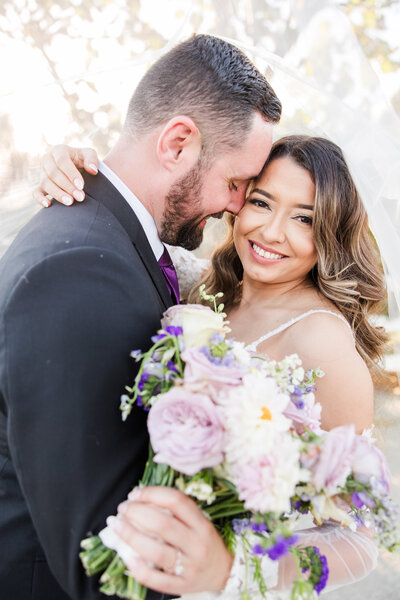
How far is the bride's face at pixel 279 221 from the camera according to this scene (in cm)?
271

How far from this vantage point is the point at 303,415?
153 centimetres

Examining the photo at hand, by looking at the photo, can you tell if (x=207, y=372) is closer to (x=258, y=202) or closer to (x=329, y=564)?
(x=329, y=564)

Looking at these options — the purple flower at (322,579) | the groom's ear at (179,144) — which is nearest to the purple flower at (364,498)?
the purple flower at (322,579)

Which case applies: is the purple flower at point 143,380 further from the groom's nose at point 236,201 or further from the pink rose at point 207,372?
the groom's nose at point 236,201

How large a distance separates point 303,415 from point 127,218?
952 mm

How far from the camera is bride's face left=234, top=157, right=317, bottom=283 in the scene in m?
2.71

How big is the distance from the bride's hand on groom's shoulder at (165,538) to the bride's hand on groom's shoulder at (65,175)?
1.10 m

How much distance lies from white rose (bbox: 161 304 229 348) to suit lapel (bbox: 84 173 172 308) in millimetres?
432

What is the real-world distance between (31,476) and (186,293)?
7.15 ft

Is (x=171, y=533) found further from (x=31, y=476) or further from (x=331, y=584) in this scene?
(x=331, y=584)

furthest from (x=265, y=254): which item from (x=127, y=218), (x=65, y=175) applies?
(x=65, y=175)

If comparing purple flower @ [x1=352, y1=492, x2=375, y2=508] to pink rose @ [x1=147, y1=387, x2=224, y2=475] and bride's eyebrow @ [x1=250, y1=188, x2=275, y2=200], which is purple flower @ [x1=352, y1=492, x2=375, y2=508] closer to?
pink rose @ [x1=147, y1=387, x2=224, y2=475]

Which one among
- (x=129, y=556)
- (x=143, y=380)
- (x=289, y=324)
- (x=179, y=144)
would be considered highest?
(x=179, y=144)

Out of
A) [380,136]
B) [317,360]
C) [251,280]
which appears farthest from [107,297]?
[251,280]
